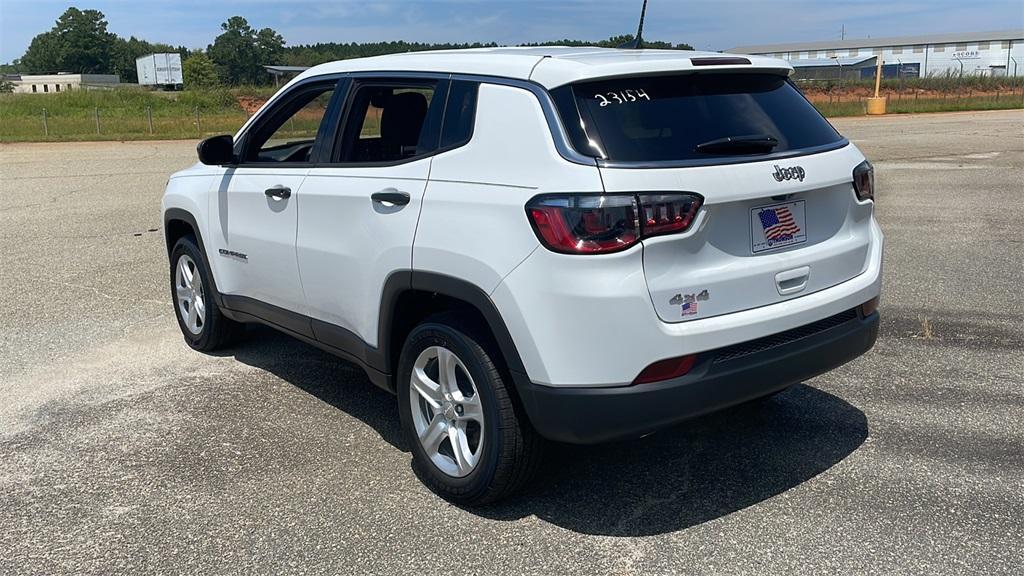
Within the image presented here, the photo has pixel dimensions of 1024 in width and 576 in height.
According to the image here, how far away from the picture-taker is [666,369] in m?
3.14

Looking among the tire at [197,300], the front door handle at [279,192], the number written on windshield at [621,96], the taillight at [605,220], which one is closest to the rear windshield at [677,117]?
the number written on windshield at [621,96]

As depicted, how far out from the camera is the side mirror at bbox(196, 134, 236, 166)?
193 inches

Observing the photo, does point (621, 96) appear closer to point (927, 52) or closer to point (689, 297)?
point (689, 297)

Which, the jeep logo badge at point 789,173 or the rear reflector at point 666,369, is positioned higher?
the jeep logo badge at point 789,173

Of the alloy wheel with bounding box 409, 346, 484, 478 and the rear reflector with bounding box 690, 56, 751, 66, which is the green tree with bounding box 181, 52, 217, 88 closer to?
the alloy wheel with bounding box 409, 346, 484, 478

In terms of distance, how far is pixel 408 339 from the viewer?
376 centimetres

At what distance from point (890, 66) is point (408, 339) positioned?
339ft

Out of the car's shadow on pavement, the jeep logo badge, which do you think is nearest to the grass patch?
the car's shadow on pavement

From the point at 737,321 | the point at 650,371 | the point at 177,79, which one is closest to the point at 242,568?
the point at 650,371

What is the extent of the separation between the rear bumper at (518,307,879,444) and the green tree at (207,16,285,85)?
322ft

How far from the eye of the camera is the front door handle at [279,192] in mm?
4465

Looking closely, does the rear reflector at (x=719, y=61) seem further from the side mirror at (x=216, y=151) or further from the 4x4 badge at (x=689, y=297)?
the side mirror at (x=216, y=151)

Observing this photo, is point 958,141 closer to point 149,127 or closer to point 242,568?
point 242,568

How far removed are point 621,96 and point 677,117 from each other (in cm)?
23
